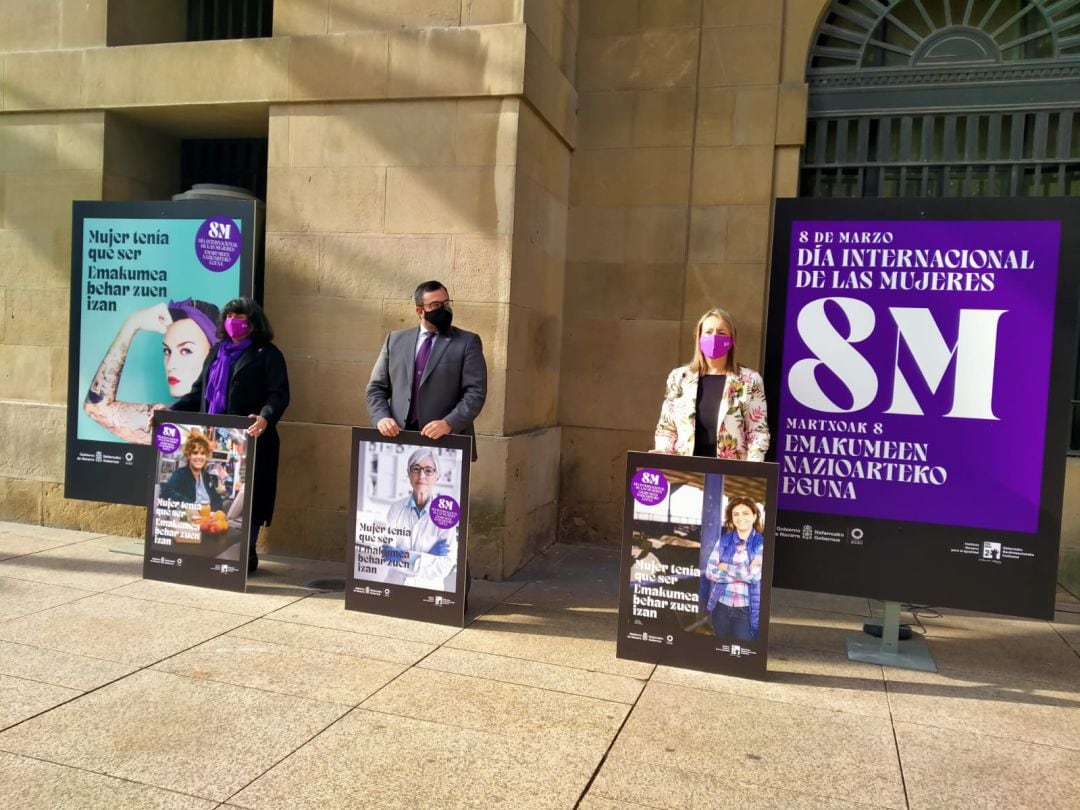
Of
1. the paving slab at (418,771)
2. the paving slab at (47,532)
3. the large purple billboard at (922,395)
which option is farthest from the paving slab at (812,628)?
the paving slab at (47,532)

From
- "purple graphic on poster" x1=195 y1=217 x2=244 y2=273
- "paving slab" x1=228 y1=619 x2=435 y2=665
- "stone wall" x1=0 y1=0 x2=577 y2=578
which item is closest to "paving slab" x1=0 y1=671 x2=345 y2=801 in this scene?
"paving slab" x1=228 y1=619 x2=435 y2=665

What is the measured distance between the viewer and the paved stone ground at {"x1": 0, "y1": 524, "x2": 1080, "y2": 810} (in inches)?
129

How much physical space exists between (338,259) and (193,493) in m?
2.06

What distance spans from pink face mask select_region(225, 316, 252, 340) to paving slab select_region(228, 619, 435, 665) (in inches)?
80.4

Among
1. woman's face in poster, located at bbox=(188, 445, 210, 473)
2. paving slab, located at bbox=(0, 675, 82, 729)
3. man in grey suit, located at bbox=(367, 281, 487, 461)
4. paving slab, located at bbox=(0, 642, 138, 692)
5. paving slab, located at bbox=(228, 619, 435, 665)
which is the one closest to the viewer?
paving slab, located at bbox=(0, 675, 82, 729)

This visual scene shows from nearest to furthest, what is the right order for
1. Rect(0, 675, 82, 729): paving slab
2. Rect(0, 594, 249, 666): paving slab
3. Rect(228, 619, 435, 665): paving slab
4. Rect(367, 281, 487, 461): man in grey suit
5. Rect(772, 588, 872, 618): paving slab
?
Rect(0, 675, 82, 729): paving slab, Rect(0, 594, 249, 666): paving slab, Rect(228, 619, 435, 665): paving slab, Rect(367, 281, 487, 461): man in grey suit, Rect(772, 588, 872, 618): paving slab

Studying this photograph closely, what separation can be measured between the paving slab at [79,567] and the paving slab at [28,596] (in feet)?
0.28

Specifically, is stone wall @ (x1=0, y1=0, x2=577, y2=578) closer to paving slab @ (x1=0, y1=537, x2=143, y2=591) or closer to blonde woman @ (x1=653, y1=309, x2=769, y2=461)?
paving slab @ (x1=0, y1=537, x2=143, y2=591)

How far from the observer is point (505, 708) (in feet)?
13.1

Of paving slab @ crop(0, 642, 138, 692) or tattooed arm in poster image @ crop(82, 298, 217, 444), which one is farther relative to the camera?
tattooed arm in poster image @ crop(82, 298, 217, 444)

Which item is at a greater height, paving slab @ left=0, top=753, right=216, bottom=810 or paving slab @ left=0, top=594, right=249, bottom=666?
paving slab @ left=0, top=594, right=249, bottom=666

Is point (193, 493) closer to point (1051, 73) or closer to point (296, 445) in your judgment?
point (296, 445)

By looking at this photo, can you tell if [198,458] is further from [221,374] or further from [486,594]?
[486,594]

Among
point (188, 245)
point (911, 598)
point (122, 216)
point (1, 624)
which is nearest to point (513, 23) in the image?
point (188, 245)
